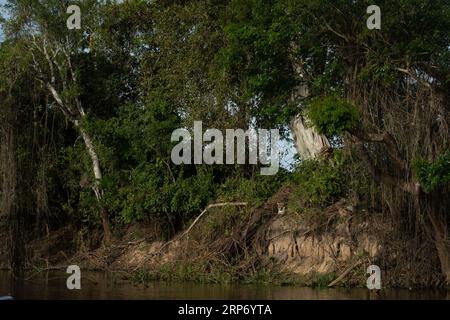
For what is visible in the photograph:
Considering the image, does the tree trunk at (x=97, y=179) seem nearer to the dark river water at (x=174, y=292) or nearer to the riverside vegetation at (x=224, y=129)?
the riverside vegetation at (x=224, y=129)

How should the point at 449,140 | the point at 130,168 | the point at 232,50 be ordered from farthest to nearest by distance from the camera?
the point at 130,168 < the point at 232,50 < the point at 449,140

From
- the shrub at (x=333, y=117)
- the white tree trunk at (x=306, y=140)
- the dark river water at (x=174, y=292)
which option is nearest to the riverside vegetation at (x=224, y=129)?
the shrub at (x=333, y=117)

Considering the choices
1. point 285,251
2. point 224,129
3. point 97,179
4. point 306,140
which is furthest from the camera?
point 97,179

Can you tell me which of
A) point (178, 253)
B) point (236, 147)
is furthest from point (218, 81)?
point (178, 253)

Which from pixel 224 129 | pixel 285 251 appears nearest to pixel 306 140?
pixel 224 129

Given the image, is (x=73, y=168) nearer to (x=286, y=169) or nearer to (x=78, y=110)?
(x=78, y=110)

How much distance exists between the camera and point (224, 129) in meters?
21.0

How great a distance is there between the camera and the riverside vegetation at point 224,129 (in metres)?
16.1

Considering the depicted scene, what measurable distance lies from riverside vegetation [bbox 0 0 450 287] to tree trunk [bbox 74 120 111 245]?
70mm

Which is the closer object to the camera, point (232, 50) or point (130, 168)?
point (232, 50)

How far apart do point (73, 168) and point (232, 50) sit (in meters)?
9.10

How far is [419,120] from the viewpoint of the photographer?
15.7m

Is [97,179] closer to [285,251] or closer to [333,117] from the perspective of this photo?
[285,251]

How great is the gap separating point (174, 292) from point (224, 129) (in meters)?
6.23
